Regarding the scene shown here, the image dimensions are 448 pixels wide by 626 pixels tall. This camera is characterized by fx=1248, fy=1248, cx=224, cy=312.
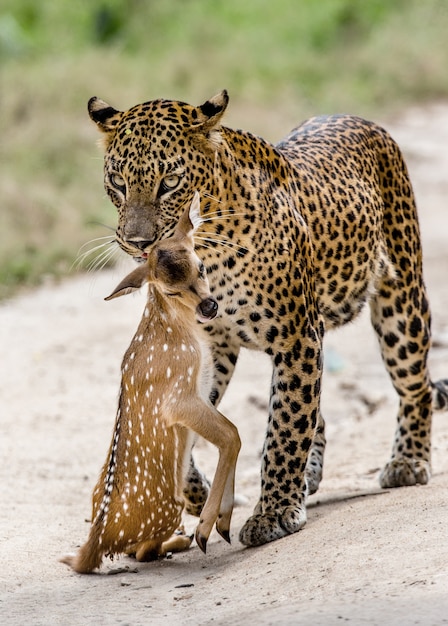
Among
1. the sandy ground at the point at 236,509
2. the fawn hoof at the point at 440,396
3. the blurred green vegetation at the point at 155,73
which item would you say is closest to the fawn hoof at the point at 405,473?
the sandy ground at the point at 236,509

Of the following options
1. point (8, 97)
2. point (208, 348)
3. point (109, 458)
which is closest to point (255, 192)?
point (208, 348)

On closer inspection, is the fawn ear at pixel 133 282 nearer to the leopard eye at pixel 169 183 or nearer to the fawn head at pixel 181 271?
the fawn head at pixel 181 271

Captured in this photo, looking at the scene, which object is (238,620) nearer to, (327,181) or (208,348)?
(208,348)

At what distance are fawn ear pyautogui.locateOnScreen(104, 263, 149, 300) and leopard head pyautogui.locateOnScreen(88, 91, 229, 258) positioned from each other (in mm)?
101

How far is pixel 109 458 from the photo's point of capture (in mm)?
6105

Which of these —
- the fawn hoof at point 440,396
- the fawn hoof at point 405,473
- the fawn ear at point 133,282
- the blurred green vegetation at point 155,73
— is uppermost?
the blurred green vegetation at point 155,73

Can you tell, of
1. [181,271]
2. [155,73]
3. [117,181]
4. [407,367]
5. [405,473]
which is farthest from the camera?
[155,73]

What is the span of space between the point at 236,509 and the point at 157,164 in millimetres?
2454

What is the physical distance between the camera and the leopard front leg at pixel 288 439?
646 centimetres

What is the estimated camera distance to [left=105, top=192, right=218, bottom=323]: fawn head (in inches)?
230

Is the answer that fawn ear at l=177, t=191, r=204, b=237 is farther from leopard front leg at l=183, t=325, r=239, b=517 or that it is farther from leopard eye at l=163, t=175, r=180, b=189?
leopard front leg at l=183, t=325, r=239, b=517

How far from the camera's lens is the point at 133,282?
233 inches

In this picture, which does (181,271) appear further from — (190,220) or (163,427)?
(163,427)

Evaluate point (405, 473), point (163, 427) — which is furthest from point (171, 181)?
point (405, 473)
